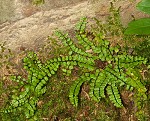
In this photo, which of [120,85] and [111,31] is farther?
[111,31]

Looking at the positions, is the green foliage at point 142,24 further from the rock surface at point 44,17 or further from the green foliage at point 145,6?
the rock surface at point 44,17

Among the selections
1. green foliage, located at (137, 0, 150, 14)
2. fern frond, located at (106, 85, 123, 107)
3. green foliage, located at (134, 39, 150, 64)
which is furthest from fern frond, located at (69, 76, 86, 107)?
green foliage, located at (137, 0, 150, 14)

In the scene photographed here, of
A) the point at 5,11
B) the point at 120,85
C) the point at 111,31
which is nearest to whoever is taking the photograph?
the point at 120,85

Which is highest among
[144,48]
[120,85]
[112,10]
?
[112,10]

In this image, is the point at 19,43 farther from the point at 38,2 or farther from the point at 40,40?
the point at 38,2

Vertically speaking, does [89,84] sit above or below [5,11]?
below

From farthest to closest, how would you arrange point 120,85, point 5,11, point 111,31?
point 5,11
point 111,31
point 120,85

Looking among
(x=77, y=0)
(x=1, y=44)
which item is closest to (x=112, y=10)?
(x=77, y=0)
